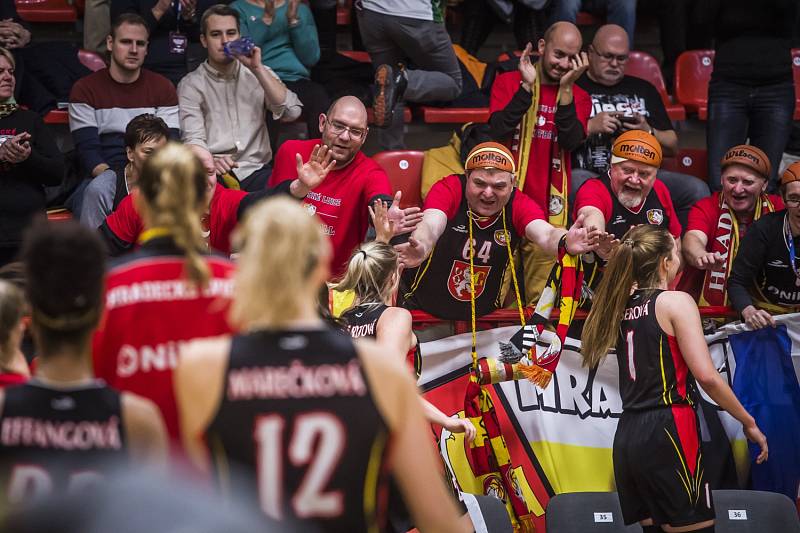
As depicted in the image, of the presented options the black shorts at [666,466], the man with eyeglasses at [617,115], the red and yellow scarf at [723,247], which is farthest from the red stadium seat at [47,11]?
the black shorts at [666,466]

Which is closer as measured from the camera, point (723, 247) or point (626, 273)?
point (626, 273)

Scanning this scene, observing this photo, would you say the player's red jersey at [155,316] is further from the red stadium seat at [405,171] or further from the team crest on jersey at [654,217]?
the red stadium seat at [405,171]

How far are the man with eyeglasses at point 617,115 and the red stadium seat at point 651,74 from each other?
72 centimetres

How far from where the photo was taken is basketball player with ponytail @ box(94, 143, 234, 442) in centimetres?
280

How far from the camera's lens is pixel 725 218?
6719 millimetres

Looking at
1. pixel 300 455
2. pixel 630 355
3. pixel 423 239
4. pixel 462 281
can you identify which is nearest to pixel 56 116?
pixel 423 239

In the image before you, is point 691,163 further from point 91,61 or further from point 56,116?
point 56,116

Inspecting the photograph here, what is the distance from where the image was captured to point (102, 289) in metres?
2.58

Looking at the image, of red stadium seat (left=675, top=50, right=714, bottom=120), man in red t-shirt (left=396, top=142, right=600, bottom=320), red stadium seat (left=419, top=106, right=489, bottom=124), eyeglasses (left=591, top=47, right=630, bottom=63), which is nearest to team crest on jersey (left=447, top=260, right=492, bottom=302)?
man in red t-shirt (left=396, top=142, right=600, bottom=320)

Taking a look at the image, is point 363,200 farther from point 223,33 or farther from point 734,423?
point 734,423

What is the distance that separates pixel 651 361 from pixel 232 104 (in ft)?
10.9

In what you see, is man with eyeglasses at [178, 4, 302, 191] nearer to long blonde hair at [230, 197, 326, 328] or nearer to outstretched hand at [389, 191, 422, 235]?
outstretched hand at [389, 191, 422, 235]

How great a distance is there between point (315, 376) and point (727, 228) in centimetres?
477

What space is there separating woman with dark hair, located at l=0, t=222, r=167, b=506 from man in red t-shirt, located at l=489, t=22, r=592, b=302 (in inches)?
178
